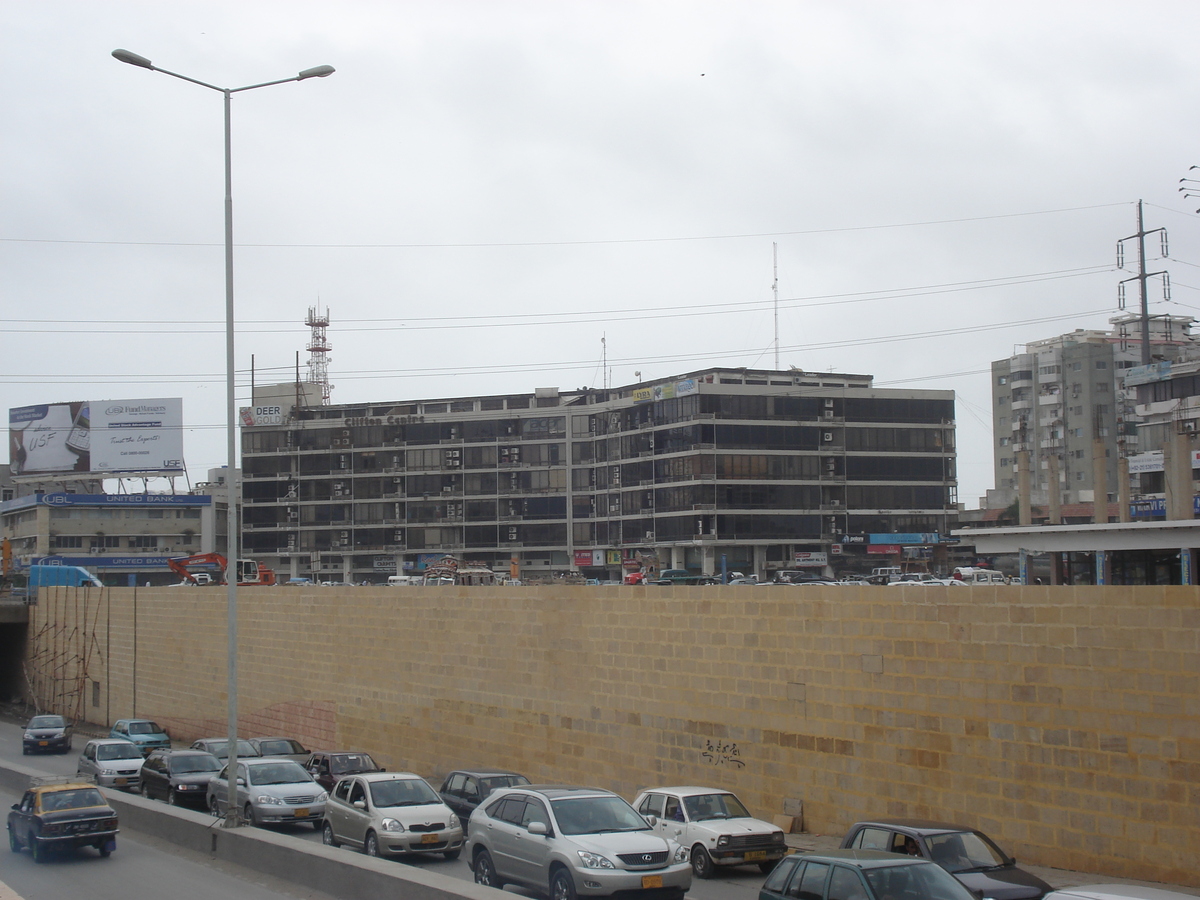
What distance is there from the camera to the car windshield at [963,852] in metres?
13.8

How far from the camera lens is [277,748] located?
30.6 m

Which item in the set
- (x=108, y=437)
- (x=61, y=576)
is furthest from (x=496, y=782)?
(x=108, y=437)

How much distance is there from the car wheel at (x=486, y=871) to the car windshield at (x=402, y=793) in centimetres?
395

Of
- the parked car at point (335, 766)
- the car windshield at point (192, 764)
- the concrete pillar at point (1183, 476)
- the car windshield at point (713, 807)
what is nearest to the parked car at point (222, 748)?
the car windshield at point (192, 764)

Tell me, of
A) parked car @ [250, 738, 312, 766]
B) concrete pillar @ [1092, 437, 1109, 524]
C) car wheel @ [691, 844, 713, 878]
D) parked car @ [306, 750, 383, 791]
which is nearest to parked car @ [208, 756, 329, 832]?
parked car @ [306, 750, 383, 791]

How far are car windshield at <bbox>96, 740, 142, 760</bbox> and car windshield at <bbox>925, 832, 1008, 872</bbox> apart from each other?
2497 cm

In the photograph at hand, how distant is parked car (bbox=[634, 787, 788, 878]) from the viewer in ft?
58.0

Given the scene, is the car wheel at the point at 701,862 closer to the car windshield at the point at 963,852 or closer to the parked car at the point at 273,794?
the car windshield at the point at 963,852

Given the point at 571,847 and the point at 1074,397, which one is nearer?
the point at 571,847

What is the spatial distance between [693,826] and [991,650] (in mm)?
5551

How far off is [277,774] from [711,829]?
10.7 metres

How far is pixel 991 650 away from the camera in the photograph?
17844 millimetres

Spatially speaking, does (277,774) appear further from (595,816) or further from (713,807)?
(595,816)

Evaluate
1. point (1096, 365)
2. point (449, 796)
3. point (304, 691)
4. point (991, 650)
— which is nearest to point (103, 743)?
point (304, 691)
